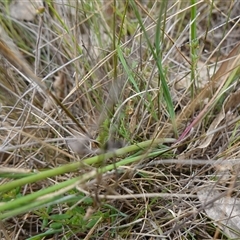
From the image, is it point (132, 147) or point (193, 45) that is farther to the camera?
point (193, 45)

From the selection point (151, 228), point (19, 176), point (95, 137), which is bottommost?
point (151, 228)

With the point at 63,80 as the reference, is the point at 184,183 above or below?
below

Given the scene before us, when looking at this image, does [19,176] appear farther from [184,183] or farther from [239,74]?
[239,74]

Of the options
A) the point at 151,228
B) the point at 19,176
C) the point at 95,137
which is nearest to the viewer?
the point at 19,176

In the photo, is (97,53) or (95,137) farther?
(97,53)

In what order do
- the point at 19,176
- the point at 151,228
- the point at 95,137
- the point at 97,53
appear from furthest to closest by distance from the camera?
the point at 97,53 < the point at 95,137 < the point at 151,228 < the point at 19,176

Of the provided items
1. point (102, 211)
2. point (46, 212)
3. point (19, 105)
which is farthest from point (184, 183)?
point (19, 105)

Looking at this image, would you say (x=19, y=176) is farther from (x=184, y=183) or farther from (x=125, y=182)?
(x=184, y=183)

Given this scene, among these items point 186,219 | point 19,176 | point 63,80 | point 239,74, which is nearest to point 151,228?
point 186,219

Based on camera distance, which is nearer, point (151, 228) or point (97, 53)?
point (151, 228)
